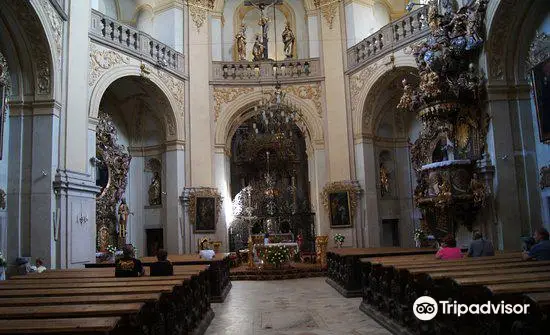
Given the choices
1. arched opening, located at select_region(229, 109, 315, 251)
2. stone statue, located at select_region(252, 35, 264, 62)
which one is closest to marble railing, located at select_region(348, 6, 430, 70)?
stone statue, located at select_region(252, 35, 264, 62)

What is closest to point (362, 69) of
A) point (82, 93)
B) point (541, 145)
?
point (541, 145)

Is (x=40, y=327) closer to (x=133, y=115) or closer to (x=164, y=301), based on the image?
(x=164, y=301)

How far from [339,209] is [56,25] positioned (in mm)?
10711

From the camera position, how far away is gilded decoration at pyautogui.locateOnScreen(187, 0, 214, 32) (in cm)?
1791

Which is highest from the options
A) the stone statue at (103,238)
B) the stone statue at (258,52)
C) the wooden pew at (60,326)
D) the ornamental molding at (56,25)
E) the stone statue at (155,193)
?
the stone statue at (258,52)

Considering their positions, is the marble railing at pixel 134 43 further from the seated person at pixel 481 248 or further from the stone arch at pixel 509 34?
the seated person at pixel 481 248

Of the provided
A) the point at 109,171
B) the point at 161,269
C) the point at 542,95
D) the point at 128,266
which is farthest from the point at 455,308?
the point at 109,171

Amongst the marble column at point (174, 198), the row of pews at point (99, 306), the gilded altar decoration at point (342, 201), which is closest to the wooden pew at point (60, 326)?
the row of pews at point (99, 306)

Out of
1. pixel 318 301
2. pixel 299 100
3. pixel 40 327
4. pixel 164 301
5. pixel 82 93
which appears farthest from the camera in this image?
pixel 299 100

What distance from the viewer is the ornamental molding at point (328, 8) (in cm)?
1839

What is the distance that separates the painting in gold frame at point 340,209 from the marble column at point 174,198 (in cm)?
536

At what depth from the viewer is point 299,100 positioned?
18.4 m

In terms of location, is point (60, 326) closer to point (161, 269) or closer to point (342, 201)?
point (161, 269)

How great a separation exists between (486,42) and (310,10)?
31.1 feet
